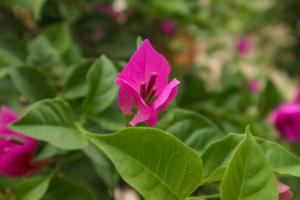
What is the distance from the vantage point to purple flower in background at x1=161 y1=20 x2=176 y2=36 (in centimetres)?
96

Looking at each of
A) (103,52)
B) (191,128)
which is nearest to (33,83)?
(191,128)

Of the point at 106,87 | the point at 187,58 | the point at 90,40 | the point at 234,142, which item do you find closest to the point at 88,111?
the point at 106,87

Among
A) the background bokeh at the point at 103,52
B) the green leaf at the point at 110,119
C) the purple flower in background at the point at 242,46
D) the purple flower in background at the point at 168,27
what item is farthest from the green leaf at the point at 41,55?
the purple flower in background at the point at 242,46

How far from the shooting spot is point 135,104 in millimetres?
300

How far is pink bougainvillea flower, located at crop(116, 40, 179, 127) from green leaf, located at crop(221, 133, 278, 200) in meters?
0.06

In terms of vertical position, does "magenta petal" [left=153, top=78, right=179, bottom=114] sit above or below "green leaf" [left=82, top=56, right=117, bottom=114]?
above

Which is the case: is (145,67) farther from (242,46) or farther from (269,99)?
(242,46)

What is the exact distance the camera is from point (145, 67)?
0.29 metres

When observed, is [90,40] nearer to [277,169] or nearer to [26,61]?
[26,61]

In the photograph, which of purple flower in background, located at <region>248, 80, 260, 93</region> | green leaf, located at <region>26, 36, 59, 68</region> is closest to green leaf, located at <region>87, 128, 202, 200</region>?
green leaf, located at <region>26, 36, 59, 68</region>

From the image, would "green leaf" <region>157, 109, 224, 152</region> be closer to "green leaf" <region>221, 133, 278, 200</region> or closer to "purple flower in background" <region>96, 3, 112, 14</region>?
"green leaf" <region>221, 133, 278, 200</region>

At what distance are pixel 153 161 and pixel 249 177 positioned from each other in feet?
0.17

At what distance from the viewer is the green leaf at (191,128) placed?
36cm

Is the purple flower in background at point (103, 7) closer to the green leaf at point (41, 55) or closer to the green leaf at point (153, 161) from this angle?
the green leaf at point (41, 55)
